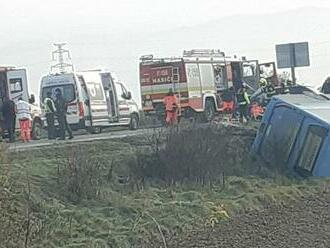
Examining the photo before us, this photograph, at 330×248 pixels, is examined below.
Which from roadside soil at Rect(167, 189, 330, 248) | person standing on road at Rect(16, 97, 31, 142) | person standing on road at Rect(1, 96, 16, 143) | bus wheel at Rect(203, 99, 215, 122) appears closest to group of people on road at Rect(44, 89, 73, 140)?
person standing on road at Rect(16, 97, 31, 142)

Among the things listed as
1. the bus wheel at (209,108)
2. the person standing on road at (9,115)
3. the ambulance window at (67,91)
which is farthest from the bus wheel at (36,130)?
the bus wheel at (209,108)

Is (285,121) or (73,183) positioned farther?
(285,121)

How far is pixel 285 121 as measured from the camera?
2178 centimetres

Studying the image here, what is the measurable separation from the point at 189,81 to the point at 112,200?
80.8 feet

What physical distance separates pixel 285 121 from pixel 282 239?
9.01m

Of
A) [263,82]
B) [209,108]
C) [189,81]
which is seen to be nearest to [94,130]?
[189,81]

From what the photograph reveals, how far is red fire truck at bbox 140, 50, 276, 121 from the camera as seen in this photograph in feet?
128

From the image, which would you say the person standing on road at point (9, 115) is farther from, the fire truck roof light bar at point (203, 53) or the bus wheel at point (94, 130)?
the fire truck roof light bar at point (203, 53)

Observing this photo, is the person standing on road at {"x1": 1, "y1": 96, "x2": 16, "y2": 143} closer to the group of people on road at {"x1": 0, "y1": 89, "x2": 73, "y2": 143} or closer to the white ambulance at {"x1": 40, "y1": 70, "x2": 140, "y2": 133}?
the group of people on road at {"x1": 0, "y1": 89, "x2": 73, "y2": 143}

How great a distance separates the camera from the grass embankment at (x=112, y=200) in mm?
12250

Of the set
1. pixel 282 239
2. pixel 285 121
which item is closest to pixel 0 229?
pixel 282 239

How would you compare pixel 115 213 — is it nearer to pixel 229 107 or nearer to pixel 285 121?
pixel 285 121

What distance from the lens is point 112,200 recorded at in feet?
48.0

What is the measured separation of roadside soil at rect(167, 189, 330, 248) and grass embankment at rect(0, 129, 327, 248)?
34cm
